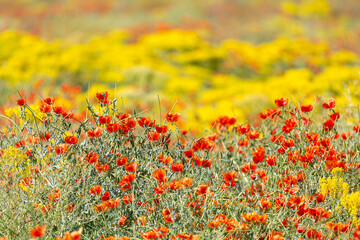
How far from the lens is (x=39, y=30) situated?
17.1m

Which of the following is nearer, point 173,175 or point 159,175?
point 159,175

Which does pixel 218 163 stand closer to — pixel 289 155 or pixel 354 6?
pixel 289 155

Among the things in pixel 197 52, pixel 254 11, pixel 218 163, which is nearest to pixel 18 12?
pixel 254 11

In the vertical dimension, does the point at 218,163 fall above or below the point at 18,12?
below

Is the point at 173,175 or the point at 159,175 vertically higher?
the point at 159,175

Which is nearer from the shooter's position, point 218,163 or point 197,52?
point 218,163

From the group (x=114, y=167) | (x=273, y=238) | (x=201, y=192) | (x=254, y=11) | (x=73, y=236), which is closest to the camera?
(x=73, y=236)

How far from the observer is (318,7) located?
18469mm

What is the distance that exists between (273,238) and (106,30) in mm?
17384

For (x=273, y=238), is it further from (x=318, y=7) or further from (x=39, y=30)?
(x=318, y=7)

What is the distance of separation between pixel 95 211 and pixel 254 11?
2325cm

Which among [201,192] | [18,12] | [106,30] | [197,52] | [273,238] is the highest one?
[18,12]

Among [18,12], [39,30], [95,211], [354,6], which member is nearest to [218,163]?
[95,211]

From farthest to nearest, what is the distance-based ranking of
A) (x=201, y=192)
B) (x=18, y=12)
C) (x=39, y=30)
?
1. (x=18, y=12)
2. (x=39, y=30)
3. (x=201, y=192)
